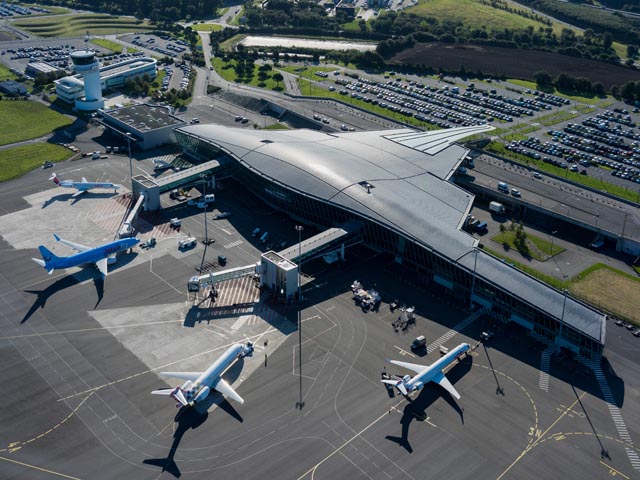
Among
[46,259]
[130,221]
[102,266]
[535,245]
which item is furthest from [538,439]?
[130,221]

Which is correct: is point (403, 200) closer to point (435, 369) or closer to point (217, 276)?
point (217, 276)

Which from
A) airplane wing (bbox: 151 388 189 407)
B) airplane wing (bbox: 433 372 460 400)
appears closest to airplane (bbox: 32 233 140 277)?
airplane wing (bbox: 151 388 189 407)

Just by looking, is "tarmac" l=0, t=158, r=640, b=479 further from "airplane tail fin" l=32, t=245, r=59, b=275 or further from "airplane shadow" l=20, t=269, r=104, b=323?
"airplane tail fin" l=32, t=245, r=59, b=275

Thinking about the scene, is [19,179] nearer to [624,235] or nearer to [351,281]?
[351,281]

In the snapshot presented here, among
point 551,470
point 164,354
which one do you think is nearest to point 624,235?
point 551,470

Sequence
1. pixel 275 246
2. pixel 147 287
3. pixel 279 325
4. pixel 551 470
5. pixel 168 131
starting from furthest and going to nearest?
1. pixel 168 131
2. pixel 275 246
3. pixel 147 287
4. pixel 279 325
5. pixel 551 470

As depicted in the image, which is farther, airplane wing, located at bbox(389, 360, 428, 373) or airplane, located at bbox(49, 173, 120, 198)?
airplane, located at bbox(49, 173, 120, 198)
